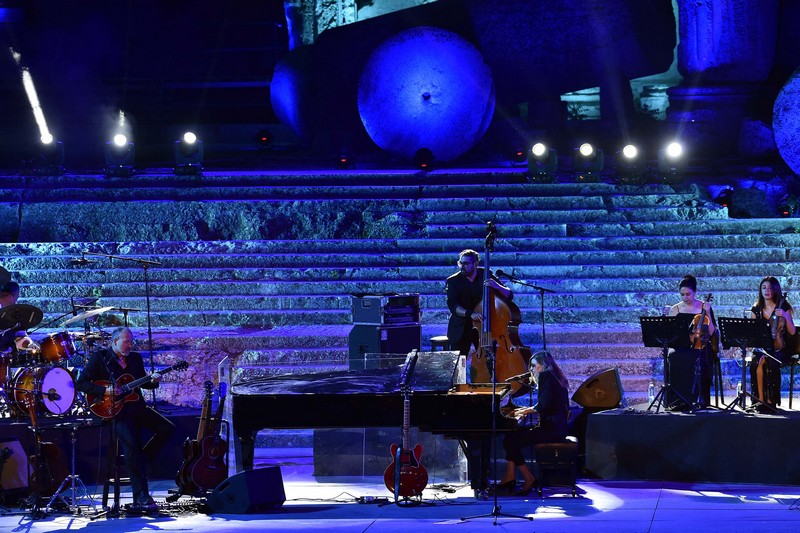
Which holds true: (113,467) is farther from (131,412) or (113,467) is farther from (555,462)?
(555,462)

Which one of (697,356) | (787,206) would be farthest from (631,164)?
(697,356)

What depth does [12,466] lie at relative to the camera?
10.9m

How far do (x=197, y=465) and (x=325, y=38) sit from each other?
11473 millimetres

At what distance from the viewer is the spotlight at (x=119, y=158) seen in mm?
18094

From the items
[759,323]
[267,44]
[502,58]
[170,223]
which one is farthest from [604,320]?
[267,44]

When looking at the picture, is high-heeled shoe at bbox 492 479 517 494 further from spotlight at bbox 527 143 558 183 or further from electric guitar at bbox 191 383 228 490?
spotlight at bbox 527 143 558 183

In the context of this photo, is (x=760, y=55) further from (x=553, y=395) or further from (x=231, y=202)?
(x=553, y=395)

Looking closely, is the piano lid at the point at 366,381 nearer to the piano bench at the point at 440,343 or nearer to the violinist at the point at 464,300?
the violinist at the point at 464,300

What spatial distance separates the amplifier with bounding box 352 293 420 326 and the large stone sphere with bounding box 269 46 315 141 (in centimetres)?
806

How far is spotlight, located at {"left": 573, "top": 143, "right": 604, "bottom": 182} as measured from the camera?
1803 centimetres

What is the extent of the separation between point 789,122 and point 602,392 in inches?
333

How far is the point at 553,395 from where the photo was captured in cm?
1093

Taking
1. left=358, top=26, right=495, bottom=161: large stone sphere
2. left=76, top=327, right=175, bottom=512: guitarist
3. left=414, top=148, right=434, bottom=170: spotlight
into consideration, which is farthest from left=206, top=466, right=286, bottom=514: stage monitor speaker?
left=358, top=26, right=495, bottom=161: large stone sphere

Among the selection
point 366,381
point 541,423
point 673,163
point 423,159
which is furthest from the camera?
point 423,159
